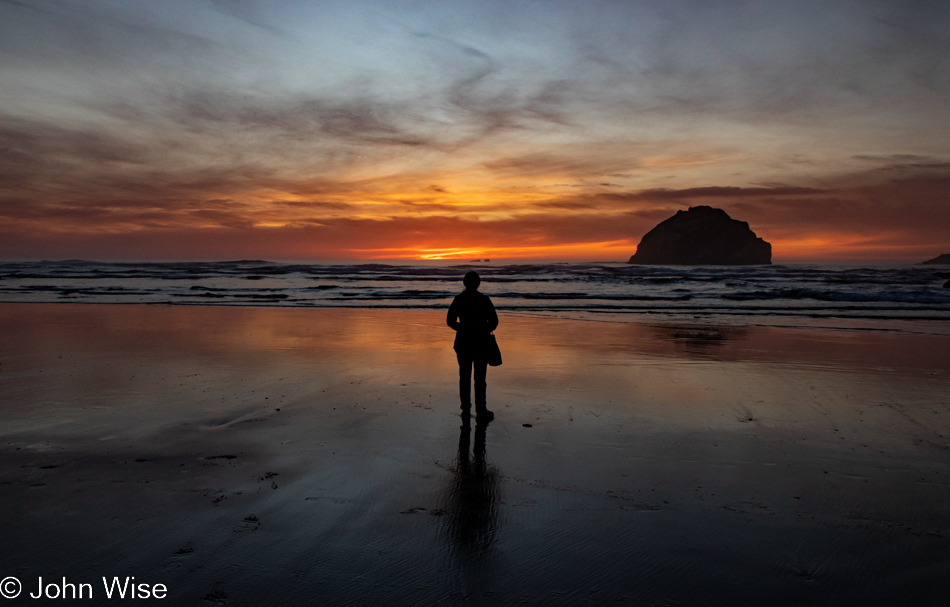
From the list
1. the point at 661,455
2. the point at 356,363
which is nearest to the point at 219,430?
the point at 356,363

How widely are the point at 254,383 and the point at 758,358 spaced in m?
9.56

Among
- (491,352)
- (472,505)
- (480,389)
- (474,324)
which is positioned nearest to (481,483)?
(472,505)

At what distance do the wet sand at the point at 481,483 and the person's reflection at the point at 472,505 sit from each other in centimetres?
2

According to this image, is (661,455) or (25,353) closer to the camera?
(661,455)

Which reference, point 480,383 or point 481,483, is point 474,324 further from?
point 481,483

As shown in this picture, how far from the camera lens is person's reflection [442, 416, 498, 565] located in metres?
3.66

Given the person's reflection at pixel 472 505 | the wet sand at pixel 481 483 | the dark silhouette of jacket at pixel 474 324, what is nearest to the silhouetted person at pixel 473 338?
the dark silhouette of jacket at pixel 474 324

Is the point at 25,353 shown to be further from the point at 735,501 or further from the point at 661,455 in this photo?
the point at 735,501

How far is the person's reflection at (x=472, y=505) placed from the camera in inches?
144

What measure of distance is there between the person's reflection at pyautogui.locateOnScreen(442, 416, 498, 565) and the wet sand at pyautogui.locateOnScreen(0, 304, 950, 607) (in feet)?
0.07

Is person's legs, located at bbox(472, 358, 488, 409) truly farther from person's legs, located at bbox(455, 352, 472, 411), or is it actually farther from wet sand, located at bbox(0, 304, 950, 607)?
wet sand, located at bbox(0, 304, 950, 607)

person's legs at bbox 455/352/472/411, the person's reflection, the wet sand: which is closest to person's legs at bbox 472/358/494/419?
person's legs at bbox 455/352/472/411

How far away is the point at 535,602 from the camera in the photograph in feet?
Result: 10.00

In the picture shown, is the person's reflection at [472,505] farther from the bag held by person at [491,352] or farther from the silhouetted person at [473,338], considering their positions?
the bag held by person at [491,352]
